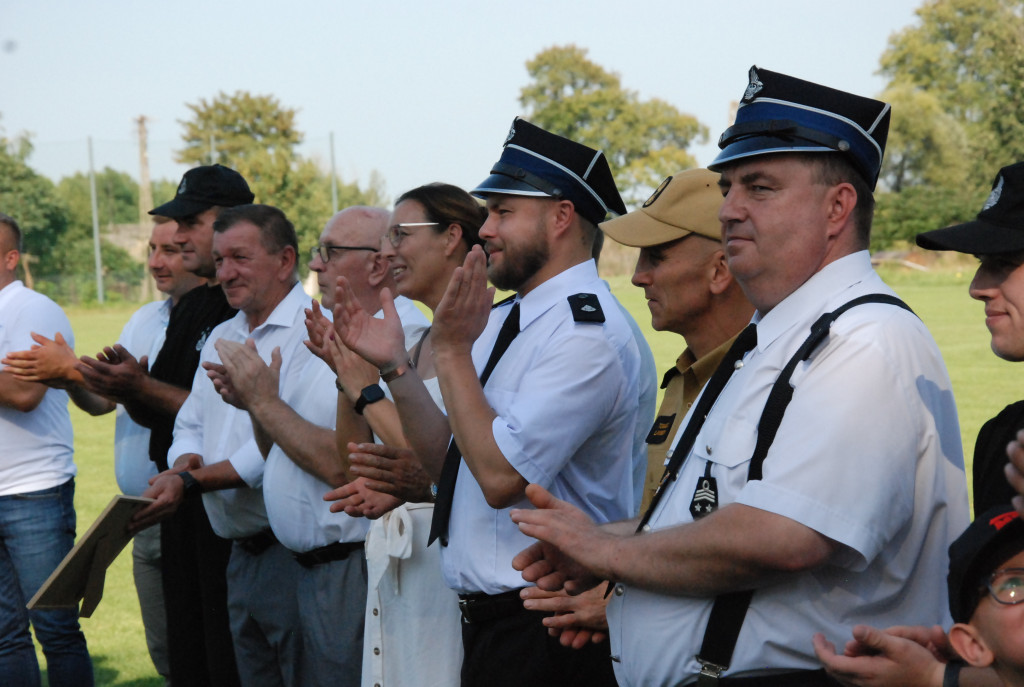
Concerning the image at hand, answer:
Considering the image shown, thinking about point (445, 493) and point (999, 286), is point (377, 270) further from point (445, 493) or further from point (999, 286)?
point (999, 286)

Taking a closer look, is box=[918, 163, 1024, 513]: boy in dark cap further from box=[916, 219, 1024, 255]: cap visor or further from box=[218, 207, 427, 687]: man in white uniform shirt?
box=[218, 207, 427, 687]: man in white uniform shirt

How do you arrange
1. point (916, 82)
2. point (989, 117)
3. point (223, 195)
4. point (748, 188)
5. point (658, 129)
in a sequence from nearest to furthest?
1. point (748, 188)
2. point (223, 195)
3. point (989, 117)
4. point (658, 129)
5. point (916, 82)

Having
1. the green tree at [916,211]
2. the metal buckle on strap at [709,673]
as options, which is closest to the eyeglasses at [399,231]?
the metal buckle on strap at [709,673]

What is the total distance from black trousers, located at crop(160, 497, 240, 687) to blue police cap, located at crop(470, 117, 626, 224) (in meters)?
2.57

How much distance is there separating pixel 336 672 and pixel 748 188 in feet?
8.86

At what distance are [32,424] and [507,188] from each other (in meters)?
3.21

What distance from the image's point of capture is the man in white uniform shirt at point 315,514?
4.02m

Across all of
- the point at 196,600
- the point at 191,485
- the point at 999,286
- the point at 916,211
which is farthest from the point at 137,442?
the point at 916,211

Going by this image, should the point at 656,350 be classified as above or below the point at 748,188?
below

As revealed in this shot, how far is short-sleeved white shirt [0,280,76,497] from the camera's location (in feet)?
16.5

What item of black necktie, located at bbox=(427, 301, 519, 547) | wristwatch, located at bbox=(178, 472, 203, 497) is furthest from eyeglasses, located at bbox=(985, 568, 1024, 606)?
wristwatch, located at bbox=(178, 472, 203, 497)

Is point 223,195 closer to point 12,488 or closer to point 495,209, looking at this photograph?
point 12,488

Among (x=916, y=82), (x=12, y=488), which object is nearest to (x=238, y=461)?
(x=12, y=488)

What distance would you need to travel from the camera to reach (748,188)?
2.24 metres
